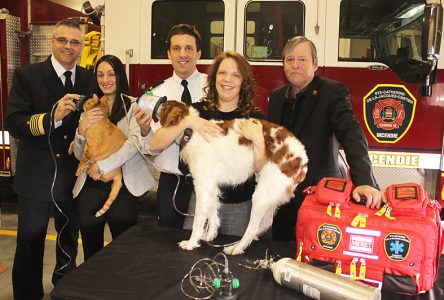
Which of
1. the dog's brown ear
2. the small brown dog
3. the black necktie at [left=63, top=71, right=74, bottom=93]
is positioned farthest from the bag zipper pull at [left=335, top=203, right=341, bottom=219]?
the black necktie at [left=63, top=71, right=74, bottom=93]

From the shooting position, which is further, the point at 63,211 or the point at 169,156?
the point at 63,211

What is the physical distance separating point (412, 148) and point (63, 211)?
3.45 metres

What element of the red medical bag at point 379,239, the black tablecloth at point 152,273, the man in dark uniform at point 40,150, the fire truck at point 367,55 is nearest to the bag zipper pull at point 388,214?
the red medical bag at point 379,239

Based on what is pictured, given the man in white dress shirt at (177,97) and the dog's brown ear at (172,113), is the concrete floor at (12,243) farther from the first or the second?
the dog's brown ear at (172,113)

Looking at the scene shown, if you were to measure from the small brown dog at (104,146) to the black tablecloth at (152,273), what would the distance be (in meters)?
0.47

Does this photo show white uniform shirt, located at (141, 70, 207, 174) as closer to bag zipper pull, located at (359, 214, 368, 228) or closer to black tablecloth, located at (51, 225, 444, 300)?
black tablecloth, located at (51, 225, 444, 300)

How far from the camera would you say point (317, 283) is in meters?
1.71

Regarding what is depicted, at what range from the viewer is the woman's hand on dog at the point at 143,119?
2.52 meters

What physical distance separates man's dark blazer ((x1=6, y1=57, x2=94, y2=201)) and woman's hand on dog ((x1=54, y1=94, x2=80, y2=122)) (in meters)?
0.20

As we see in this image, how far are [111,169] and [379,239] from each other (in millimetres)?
1838

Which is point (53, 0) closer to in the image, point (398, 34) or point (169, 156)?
point (169, 156)

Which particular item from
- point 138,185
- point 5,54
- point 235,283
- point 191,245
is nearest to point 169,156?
point 138,185

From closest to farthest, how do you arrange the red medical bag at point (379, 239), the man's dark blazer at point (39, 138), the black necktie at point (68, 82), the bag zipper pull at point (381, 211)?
the red medical bag at point (379, 239) < the bag zipper pull at point (381, 211) < the man's dark blazer at point (39, 138) < the black necktie at point (68, 82)

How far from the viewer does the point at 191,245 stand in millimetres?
2334
